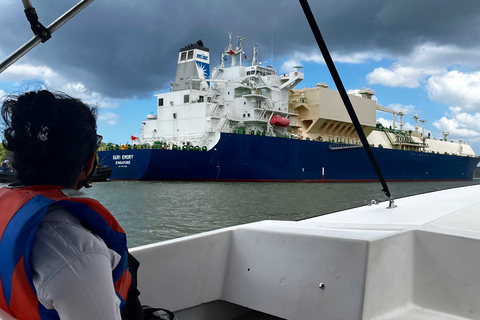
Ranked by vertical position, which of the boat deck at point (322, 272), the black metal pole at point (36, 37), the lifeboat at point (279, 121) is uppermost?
the lifeboat at point (279, 121)

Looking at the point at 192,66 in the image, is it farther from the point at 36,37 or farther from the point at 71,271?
the point at 71,271

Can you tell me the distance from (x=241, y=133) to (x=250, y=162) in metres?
1.31

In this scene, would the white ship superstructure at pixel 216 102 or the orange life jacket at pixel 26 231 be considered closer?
the orange life jacket at pixel 26 231

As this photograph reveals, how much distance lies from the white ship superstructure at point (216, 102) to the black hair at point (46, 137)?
15.9m

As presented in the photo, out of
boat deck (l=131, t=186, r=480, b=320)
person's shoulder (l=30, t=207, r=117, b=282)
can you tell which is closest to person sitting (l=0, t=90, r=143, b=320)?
person's shoulder (l=30, t=207, r=117, b=282)

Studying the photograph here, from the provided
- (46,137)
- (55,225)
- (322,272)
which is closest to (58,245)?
(55,225)

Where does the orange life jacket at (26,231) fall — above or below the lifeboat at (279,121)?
below

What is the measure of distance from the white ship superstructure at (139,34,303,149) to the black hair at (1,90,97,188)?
15877 millimetres

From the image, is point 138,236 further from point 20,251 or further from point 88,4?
point 20,251

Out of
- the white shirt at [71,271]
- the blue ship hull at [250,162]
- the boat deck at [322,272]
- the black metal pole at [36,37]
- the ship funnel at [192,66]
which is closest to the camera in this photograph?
the white shirt at [71,271]

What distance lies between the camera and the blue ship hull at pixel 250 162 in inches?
616

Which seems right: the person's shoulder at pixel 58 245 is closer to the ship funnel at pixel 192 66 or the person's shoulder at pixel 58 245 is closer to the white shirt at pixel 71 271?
the white shirt at pixel 71 271

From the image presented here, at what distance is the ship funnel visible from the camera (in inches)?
754

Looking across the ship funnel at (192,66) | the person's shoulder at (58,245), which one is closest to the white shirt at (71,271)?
the person's shoulder at (58,245)
